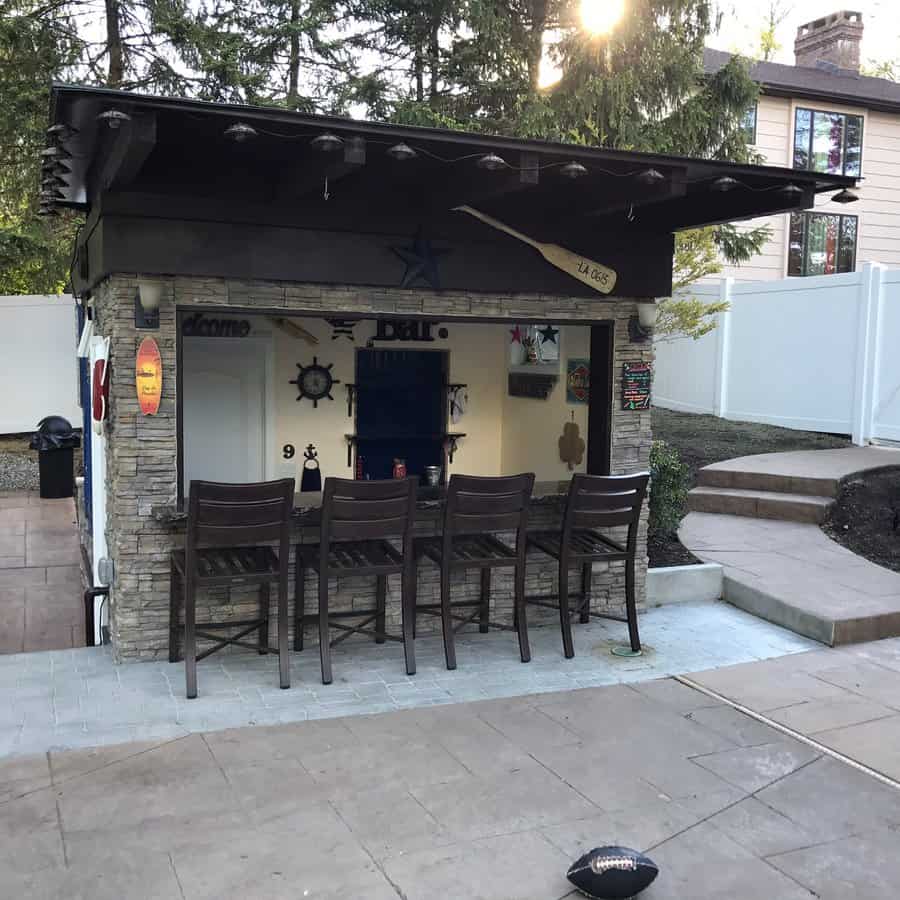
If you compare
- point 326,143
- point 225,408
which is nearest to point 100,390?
point 326,143

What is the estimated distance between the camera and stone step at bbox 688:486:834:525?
8773mm

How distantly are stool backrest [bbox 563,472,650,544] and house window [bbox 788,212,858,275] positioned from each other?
43.3 ft

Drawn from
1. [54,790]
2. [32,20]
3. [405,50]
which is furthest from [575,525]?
[32,20]

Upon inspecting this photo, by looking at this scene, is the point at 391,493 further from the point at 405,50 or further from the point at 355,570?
the point at 405,50

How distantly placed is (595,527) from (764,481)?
169 inches

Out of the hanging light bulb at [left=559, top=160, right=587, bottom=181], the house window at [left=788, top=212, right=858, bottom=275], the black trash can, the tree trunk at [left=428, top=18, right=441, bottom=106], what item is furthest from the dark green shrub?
the house window at [left=788, top=212, right=858, bottom=275]

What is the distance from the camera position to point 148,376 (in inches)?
210

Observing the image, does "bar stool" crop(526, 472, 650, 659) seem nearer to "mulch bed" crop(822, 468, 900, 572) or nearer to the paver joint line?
the paver joint line

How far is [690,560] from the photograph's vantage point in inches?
289

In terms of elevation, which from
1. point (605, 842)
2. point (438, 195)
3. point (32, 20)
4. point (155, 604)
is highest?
point (32, 20)

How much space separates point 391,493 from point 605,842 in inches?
92.2

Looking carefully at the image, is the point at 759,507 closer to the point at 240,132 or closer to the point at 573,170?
the point at 573,170

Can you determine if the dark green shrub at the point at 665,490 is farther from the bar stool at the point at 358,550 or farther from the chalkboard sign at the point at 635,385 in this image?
the bar stool at the point at 358,550

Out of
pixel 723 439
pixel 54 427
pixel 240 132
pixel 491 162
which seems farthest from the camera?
pixel 54 427
